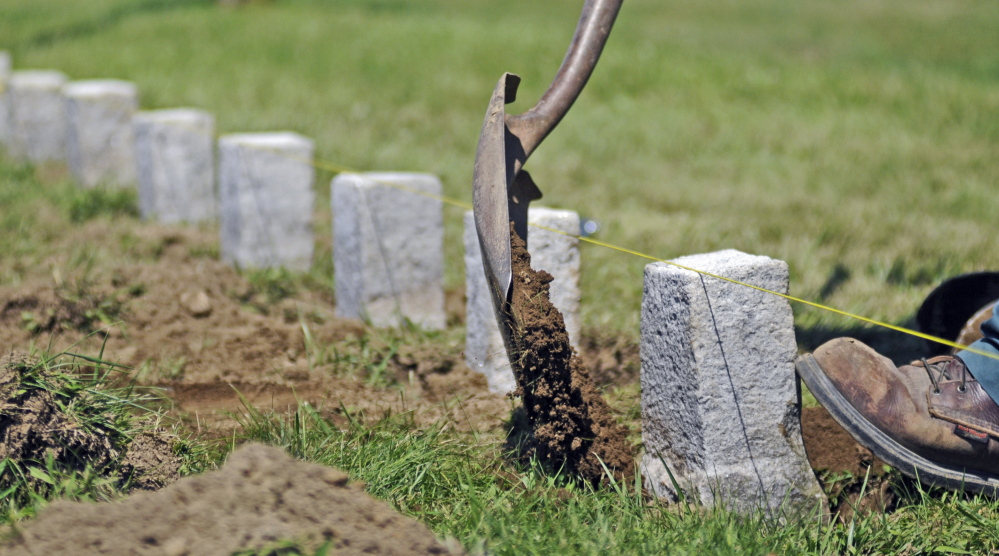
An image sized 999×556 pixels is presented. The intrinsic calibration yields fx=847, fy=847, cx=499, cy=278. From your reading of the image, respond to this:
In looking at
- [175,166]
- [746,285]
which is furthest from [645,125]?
[746,285]

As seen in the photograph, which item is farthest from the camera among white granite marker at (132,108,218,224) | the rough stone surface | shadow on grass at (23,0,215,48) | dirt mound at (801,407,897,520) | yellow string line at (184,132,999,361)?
shadow on grass at (23,0,215,48)

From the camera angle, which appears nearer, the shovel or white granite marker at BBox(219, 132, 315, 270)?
the shovel

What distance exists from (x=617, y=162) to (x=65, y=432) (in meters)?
5.32

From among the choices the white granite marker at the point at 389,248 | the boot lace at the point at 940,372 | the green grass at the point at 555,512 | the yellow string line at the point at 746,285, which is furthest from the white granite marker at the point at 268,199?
the boot lace at the point at 940,372

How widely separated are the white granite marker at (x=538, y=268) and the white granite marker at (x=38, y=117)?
16.6ft

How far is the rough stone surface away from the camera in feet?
19.1

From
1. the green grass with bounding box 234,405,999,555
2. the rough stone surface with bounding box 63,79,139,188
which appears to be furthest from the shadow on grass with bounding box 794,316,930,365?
the rough stone surface with bounding box 63,79,139,188

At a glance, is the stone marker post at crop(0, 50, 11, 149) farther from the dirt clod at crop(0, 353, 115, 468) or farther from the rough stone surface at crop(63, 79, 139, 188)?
the dirt clod at crop(0, 353, 115, 468)

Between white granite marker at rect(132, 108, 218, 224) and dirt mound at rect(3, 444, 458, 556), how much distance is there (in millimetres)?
3800

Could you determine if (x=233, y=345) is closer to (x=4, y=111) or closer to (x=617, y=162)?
(x=617, y=162)

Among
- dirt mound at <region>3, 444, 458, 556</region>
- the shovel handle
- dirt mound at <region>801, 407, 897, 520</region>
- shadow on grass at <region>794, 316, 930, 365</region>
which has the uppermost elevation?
the shovel handle

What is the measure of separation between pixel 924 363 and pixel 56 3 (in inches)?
661

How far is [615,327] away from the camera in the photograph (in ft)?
11.8

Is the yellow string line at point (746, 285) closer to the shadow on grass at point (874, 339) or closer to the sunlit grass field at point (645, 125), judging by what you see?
the shadow on grass at point (874, 339)
